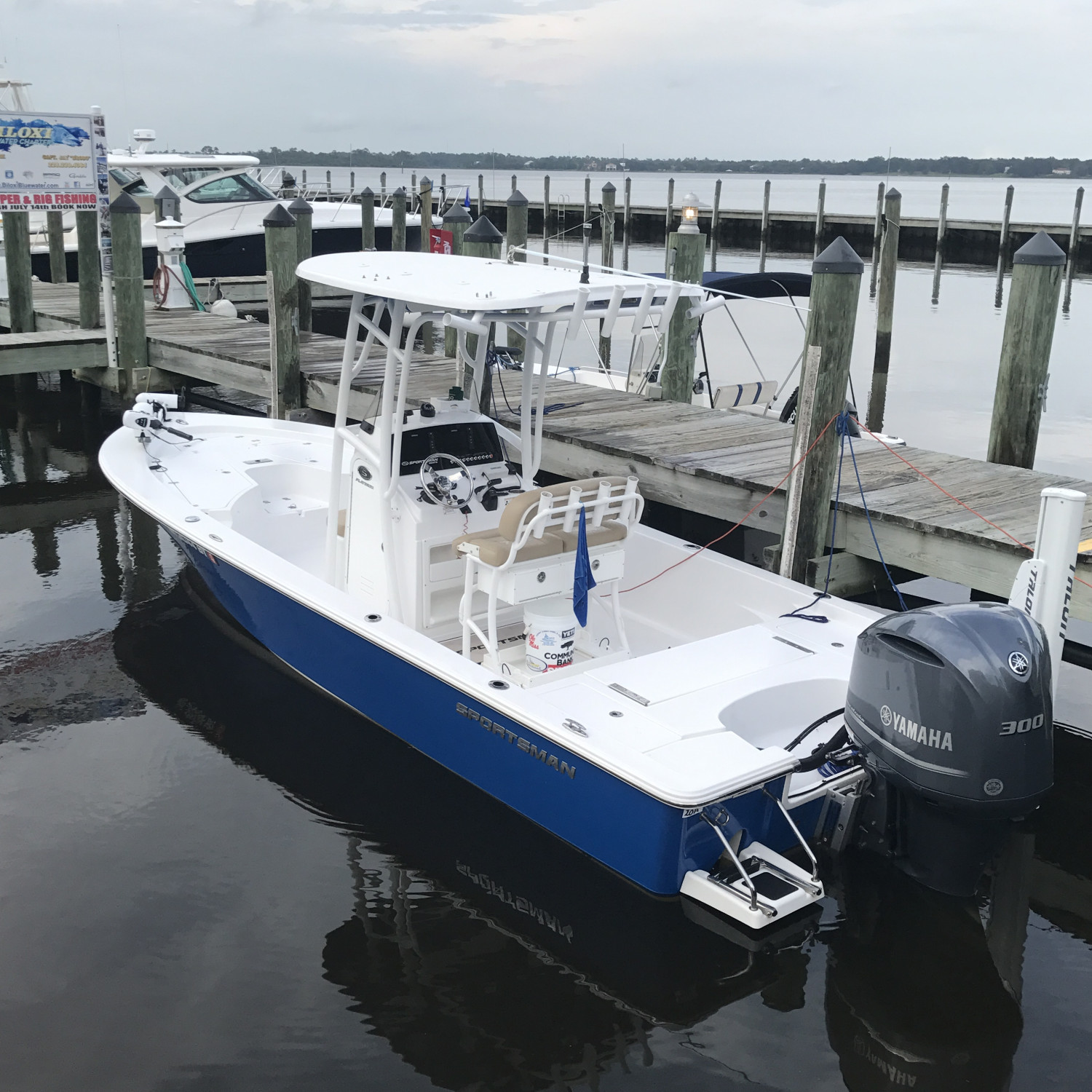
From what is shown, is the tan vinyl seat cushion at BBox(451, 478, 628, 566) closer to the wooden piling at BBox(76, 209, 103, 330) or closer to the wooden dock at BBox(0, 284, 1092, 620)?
the wooden dock at BBox(0, 284, 1092, 620)

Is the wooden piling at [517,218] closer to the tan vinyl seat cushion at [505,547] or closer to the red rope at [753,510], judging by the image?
the red rope at [753,510]

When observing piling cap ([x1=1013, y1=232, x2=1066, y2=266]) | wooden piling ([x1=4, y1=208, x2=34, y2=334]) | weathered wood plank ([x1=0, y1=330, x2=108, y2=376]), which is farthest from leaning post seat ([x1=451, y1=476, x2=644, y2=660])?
wooden piling ([x1=4, y1=208, x2=34, y2=334])

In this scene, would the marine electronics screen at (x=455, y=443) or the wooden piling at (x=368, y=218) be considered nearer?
the marine electronics screen at (x=455, y=443)

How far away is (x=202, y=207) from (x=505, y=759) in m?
14.3

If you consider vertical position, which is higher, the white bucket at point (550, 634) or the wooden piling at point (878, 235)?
the wooden piling at point (878, 235)

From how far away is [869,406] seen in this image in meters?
14.7

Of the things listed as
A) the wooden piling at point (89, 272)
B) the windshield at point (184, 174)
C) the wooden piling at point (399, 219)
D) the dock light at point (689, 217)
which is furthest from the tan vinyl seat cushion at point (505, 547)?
the windshield at point (184, 174)

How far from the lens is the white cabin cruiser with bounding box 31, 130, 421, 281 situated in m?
16.1

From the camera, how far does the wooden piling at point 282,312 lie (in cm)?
827

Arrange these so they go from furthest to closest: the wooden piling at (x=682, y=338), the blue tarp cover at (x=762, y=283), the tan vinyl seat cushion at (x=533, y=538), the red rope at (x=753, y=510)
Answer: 1. the blue tarp cover at (x=762, y=283)
2. the wooden piling at (x=682, y=338)
3. the red rope at (x=753, y=510)
4. the tan vinyl seat cushion at (x=533, y=538)

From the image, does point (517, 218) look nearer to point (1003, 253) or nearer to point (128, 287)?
point (128, 287)

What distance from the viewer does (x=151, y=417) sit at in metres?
6.87

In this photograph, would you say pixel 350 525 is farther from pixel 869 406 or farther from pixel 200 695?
pixel 869 406

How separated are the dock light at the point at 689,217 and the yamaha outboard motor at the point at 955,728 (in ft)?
16.9
